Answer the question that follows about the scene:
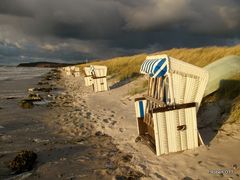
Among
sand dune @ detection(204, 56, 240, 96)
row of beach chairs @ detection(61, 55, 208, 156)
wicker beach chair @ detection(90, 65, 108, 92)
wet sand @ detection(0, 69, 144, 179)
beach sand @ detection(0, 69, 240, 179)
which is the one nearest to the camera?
beach sand @ detection(0, 69, 240, 179)

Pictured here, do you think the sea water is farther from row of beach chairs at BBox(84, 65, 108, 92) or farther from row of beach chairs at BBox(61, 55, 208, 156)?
row of beach chairs at BBox(61, 55, 208, 156)

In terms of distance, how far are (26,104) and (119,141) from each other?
8.73m

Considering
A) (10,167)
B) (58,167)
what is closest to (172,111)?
(58,167)

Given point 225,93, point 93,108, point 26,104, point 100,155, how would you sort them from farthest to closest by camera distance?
1. point 26,104
2. point 93,108
3. point 225,93
4. point 100,155

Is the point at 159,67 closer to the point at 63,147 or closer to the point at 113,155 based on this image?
the point at 113,155

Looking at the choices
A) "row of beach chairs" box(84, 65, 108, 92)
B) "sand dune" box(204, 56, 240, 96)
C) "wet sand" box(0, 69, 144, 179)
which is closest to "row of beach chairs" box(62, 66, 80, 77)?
"row of beach chairs" box(84, 65, 108, 92)

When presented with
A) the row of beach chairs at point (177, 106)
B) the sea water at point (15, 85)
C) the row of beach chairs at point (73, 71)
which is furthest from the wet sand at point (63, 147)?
the row of beach chairs at point (73, 71)

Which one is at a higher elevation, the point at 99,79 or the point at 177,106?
the point at 99,79

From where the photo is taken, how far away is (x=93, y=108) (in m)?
14.7

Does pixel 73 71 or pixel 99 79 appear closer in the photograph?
pixel 99 79

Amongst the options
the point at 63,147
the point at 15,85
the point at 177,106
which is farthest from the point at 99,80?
the point at 15,85

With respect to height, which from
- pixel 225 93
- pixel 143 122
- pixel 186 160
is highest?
pixel 225 93

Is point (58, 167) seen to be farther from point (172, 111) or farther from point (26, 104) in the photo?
point (26, 104)

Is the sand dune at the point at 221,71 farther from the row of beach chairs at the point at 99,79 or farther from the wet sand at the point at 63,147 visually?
the row of beach chairs at the point at 99,79
